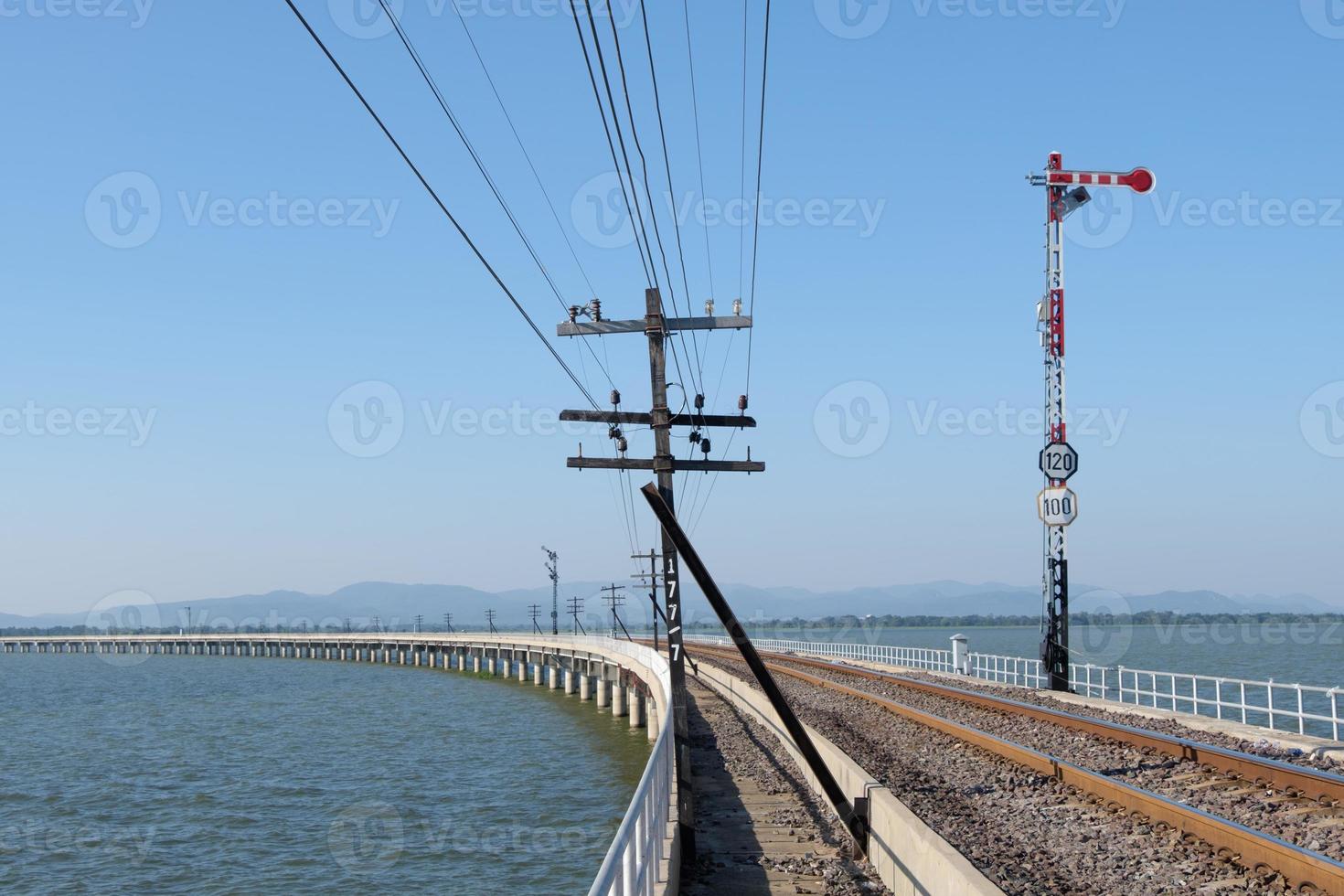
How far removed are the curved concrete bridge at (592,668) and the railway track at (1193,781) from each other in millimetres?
5373

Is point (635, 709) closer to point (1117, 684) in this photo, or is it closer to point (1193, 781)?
point (1117, 684)

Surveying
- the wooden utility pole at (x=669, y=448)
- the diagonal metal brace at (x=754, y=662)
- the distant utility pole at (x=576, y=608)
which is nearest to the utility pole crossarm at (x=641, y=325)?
the wooden utility pole at (x=669, y=448)

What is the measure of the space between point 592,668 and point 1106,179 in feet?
166

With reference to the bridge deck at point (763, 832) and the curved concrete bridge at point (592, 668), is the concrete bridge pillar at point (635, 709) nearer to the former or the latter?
the curved concrete bridge at point (592, 668)

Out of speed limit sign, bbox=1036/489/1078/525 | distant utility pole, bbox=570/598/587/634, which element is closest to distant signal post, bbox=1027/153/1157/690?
speed limit sign, bbox=1036/489/1078/525

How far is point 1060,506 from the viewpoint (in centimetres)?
3153

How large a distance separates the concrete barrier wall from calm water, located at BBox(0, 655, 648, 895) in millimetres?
8005

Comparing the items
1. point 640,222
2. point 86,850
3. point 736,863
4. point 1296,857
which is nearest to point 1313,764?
point 1296,857

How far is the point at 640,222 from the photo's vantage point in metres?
15.6

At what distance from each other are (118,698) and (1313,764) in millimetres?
90136

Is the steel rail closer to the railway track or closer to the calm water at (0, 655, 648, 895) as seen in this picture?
the railway track

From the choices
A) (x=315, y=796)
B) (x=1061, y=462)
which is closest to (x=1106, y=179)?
→ (x=1061, y=462)

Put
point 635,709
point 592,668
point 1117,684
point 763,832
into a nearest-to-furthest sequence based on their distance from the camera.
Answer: point 763,832 < point 1117,684 < point 635,709 < point 592,668

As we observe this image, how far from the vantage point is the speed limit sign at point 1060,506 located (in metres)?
31.5
